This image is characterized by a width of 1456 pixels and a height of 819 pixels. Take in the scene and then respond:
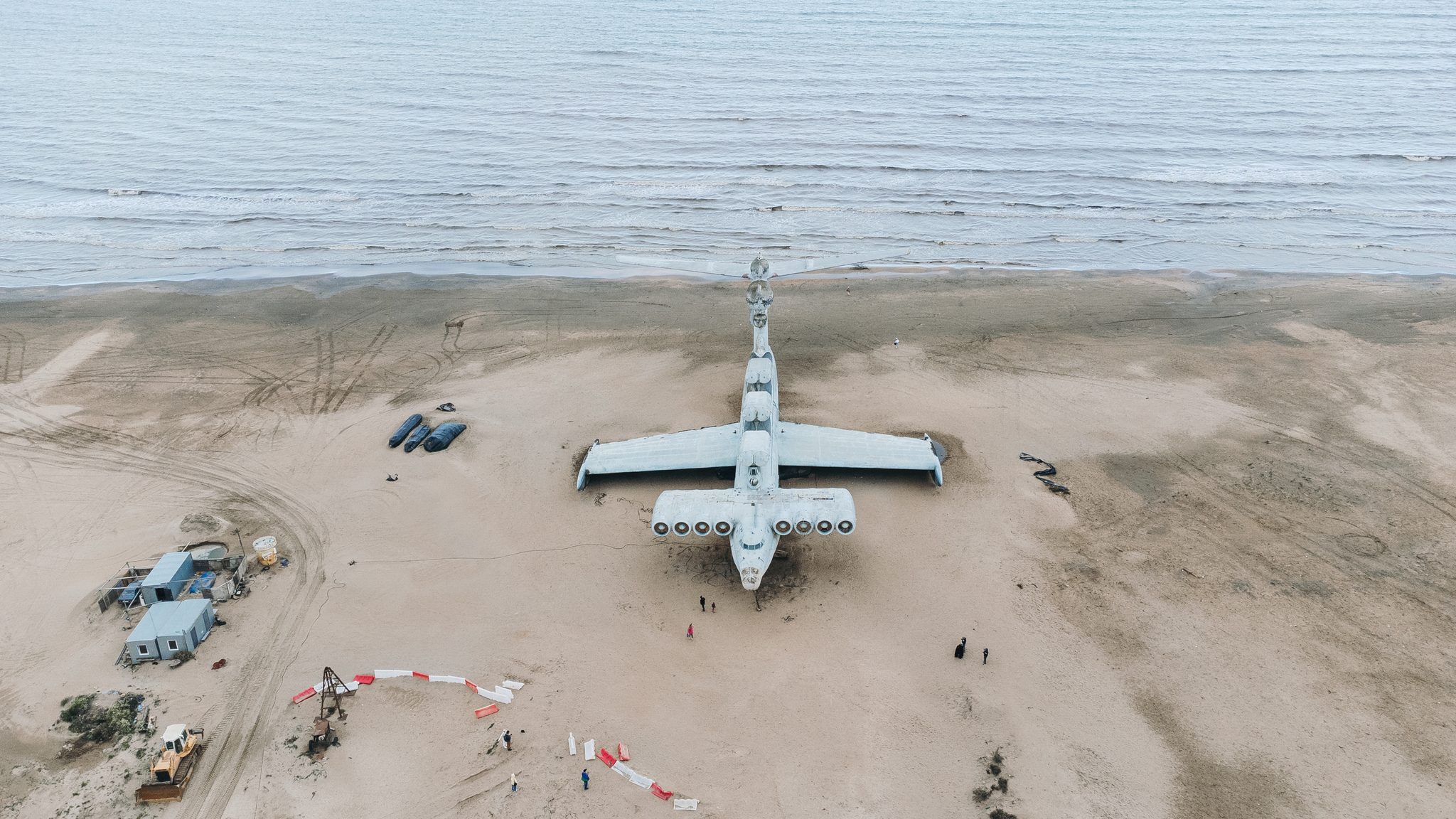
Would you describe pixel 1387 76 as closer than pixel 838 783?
No

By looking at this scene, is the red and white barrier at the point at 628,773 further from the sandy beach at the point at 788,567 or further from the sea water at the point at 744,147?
the sea water at the point at 744,147

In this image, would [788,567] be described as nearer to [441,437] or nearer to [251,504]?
[441,437]

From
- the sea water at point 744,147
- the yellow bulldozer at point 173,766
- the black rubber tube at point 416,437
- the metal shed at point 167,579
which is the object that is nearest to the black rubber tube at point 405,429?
the black rubber tube at point 416,437

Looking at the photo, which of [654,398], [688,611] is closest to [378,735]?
[688,611]

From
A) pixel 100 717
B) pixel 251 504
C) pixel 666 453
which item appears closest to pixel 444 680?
pixel 100 717

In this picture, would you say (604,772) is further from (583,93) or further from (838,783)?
(583,93)
